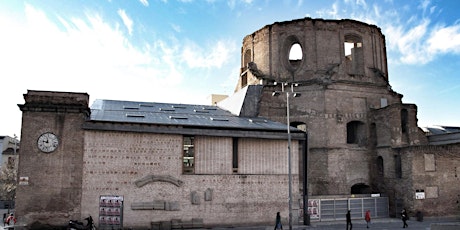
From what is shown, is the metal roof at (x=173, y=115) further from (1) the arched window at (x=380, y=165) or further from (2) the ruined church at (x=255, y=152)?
(1) the arched window at (x=380, y=165)

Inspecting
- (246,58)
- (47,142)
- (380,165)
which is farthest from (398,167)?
(47,142)

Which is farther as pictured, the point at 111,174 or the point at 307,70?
the point at 307,70

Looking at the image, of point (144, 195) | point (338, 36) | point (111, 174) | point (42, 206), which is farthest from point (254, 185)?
point (338, 36)

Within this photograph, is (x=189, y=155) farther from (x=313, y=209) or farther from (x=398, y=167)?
(x=398, y=167)

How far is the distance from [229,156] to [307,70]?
47.6ft

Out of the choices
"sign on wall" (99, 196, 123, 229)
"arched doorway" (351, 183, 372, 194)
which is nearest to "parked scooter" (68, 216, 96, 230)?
"sign on wall" (99, 196, 123, 229)

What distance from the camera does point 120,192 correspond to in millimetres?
23891

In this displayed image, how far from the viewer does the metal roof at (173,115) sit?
25.9 meters

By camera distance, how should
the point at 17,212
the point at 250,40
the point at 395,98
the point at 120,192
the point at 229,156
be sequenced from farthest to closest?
the point at 250,40 < the point at 395,98 < the point at 229,156 < the point at 120,192 < the point at 17,212

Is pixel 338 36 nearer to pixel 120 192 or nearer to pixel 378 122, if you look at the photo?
pixel 378 122

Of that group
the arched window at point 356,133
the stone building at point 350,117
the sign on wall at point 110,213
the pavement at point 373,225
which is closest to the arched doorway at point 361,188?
the stone building at point 350,117

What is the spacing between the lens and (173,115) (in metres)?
28.8

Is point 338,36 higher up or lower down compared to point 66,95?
higher up

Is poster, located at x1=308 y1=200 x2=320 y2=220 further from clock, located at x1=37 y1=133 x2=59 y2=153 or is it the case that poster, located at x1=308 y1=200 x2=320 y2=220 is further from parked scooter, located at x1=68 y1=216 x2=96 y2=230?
clock, located at x1=37 y1=133 x2=59 y2=153
